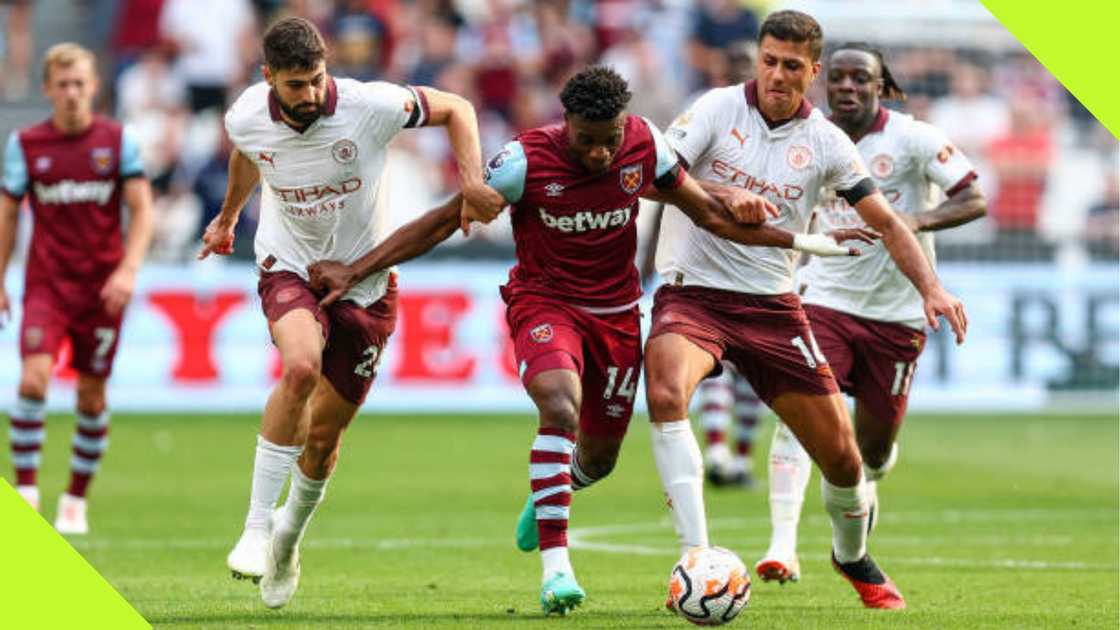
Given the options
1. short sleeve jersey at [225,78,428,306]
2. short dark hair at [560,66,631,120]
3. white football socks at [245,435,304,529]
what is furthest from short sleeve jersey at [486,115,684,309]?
white football socks at [245,435,304,529]

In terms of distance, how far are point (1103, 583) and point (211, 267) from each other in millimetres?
11952

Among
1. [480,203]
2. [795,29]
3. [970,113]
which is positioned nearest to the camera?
[480,203]

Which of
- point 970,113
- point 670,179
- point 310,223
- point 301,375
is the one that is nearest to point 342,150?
point 310,223

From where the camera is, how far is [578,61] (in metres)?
23.6

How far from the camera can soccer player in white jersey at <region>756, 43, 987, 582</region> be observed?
32.7ft

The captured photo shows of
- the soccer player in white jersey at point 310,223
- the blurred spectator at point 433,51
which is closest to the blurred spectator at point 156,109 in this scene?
the blurred spectator at point 433,51

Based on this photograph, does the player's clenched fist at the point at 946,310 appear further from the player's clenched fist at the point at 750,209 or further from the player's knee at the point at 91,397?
the player's knee at the point at 91,397

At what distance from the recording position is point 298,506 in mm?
Answer: 8750

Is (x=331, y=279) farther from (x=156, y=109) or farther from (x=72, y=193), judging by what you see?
(x=156, y=109)

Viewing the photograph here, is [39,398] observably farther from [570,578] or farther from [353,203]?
[570,578]

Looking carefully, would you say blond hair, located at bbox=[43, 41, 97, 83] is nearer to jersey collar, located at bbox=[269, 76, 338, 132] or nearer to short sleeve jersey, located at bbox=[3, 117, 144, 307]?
short sleeve jersey, located at bbox=[3, 117, 144, 307]

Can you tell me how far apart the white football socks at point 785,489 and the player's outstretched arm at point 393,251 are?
6.52ft

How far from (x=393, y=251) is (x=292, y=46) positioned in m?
0.93

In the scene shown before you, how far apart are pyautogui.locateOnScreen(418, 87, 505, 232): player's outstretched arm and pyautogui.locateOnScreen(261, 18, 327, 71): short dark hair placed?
0.70 metres
